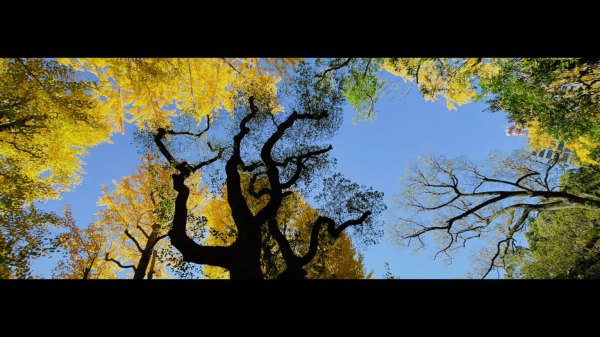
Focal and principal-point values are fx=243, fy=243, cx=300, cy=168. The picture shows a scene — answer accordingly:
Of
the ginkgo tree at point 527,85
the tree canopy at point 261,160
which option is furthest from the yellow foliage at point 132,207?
the ginkgo tree at point 527,85

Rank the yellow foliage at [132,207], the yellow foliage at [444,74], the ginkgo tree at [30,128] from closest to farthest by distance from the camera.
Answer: the ginkgo tree at [30,128], the yellow foliage at [444,74], the yellow foliage at [132,207]

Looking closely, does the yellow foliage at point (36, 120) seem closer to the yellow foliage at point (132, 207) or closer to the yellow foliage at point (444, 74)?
the yellow foliage at point (132, 207)

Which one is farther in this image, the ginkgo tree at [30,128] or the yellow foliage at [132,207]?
the yellow foliage at [132,207]

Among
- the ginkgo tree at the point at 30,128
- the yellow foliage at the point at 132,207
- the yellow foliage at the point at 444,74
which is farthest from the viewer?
the yellow foliage at the point at 132,207

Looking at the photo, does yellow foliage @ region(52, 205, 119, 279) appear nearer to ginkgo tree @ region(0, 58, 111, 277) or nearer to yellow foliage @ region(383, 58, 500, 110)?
ginkgo tree @ region(0, 58, 111, 277)

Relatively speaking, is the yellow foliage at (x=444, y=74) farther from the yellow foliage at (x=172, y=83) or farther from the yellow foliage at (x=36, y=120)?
the yellow foliage at (x=36, y=120)

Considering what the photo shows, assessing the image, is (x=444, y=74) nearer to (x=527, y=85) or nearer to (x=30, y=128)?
(x=527, y=85)

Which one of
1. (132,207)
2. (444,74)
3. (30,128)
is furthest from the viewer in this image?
(132,207)

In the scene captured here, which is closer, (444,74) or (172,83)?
(172,83)

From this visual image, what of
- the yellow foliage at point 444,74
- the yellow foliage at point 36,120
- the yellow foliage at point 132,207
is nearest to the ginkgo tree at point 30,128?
the yellow foliage at point 36,120

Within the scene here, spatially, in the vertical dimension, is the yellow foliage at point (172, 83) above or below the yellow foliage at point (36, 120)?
above

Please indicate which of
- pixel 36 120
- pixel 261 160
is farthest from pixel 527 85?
pixel 36 120
